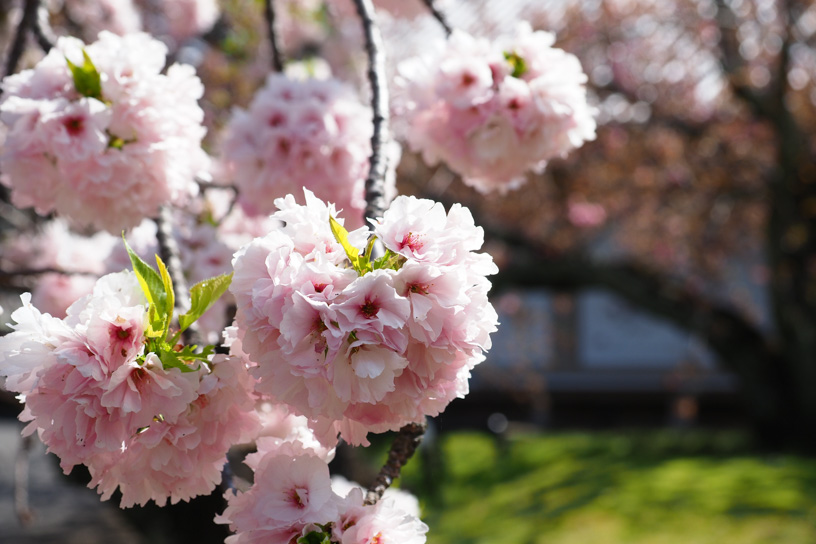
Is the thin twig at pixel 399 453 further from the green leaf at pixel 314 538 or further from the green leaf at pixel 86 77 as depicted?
the green leaf at pixel 86 77

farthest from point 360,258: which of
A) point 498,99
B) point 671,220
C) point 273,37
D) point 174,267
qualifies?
point 671,220

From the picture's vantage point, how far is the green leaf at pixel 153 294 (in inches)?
27.4

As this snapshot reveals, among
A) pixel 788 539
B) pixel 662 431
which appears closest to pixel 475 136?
pixel 788 539

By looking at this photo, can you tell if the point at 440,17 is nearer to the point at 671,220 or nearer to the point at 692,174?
the point at 692,174

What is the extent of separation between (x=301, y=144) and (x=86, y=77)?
0.41 metres

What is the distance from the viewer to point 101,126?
3.22 feet

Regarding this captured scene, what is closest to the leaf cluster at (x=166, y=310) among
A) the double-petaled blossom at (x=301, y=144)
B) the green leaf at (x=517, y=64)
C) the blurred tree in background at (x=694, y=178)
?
the double-petaled blossom at (x=301, y=144)

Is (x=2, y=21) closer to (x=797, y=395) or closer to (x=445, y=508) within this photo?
(x=445, y=508)

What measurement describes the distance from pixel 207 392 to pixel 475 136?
2.35 feet

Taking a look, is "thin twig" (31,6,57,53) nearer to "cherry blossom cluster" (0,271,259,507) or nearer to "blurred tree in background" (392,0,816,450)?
"cherry blossom cluster" (0,271,259,507)

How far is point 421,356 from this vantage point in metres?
0.67

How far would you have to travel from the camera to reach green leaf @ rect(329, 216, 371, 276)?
0.66 metres

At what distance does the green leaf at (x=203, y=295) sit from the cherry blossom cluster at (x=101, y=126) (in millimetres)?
373

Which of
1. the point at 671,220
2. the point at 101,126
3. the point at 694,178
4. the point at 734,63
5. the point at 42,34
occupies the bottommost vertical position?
the point at 101,126
